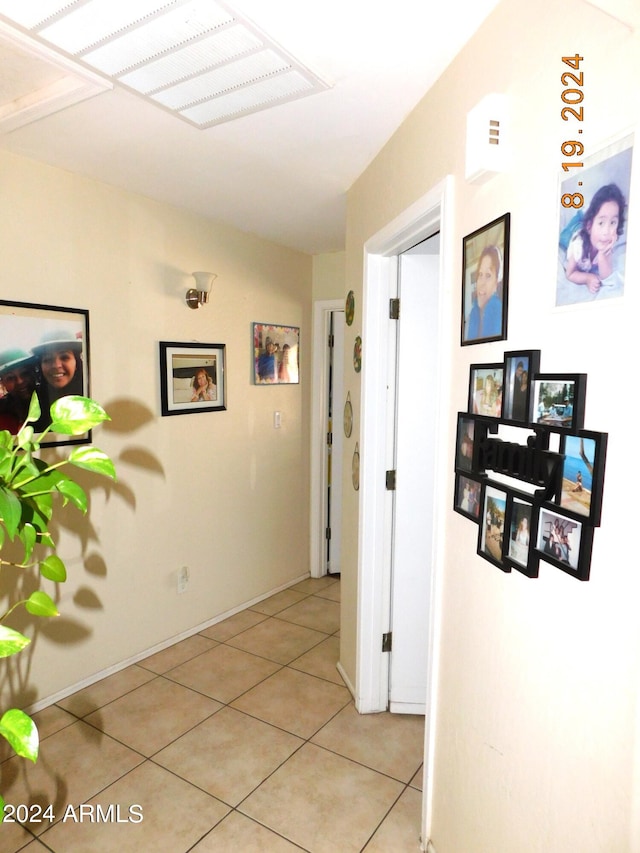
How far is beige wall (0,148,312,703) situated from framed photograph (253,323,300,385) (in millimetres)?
65

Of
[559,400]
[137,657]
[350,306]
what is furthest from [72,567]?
[559,400]

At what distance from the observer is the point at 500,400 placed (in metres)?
1.28

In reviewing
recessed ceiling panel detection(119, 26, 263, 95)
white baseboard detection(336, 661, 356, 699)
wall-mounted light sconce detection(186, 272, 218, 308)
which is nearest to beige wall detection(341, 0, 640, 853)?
recessed ceiling panel detection(119, 26, 263, 95)

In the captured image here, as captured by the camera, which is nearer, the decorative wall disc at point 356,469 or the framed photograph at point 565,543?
the framed photograph at point 565,543

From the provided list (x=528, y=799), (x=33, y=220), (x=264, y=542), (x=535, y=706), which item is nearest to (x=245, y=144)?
(x=33, y=220)

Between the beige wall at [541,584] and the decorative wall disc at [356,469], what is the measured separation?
975 mm

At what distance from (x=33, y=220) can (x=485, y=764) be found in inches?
102

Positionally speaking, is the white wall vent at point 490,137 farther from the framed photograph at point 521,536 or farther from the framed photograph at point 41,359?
the framed photograph at point 41,359

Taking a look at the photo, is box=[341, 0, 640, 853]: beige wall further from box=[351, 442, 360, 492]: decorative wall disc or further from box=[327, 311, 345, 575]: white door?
box=[327, 311, 345, 575]: white door

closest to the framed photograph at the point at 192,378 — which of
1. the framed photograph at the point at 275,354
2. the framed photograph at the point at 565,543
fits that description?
the framed photograph at the point at 275,354

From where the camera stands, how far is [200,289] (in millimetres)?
3014

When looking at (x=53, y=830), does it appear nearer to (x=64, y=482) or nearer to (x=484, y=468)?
(x=64, y=482)

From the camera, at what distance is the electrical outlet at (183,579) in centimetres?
313

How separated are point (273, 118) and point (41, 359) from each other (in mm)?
1378
